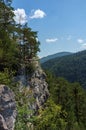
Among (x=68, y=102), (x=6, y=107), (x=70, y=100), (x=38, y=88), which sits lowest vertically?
(x=68, y=102)

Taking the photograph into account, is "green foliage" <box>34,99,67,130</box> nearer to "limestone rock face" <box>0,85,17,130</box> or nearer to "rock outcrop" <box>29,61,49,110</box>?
"rock outcrop" <box>29,61,49,110</box>

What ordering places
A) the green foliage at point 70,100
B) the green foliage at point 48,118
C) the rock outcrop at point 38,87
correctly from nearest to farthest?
the green foliage at point 48,118
the rock outcrop at point 38,87
the green foliage at point 70,100

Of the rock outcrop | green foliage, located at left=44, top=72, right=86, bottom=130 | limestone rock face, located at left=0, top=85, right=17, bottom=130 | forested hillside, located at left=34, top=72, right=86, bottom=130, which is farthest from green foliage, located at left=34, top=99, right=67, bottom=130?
limestone rock face, located at left=0, top=85, right=17, bottom=130

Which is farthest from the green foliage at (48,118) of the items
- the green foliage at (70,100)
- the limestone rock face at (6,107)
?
the limestone rock face at (6,107)

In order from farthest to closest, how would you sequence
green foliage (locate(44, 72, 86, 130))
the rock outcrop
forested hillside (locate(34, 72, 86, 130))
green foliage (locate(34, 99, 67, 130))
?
green foliage (locate(44, 72, 86, 130)) → forested hillside (locate(34, 72, 86, 130)) → the rock outcrop → green foliage (locate(34, 99, 67, 130))

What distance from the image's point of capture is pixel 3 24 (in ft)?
154

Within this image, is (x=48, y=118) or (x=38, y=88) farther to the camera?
(x=38, y=88)

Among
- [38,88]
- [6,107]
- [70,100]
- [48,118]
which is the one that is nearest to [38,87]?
[38,88]

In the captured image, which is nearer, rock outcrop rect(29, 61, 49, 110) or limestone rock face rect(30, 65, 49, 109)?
rock outcrop rect(29, 61, 49, 110)

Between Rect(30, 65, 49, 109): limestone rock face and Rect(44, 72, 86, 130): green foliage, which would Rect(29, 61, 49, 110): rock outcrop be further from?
Rect(44, 72, 86, 130): green foliage

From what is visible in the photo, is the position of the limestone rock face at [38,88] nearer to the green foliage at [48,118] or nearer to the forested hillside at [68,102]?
the green foliage at [48,118]

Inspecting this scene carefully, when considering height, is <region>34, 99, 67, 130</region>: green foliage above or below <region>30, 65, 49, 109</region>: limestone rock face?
below

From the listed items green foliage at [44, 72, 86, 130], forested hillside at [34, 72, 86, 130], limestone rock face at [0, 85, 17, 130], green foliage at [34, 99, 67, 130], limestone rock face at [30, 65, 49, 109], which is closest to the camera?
limestone rock face at [0, 85, 17, 130]

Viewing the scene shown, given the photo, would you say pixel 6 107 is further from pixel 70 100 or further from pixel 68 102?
pixel 70 100
